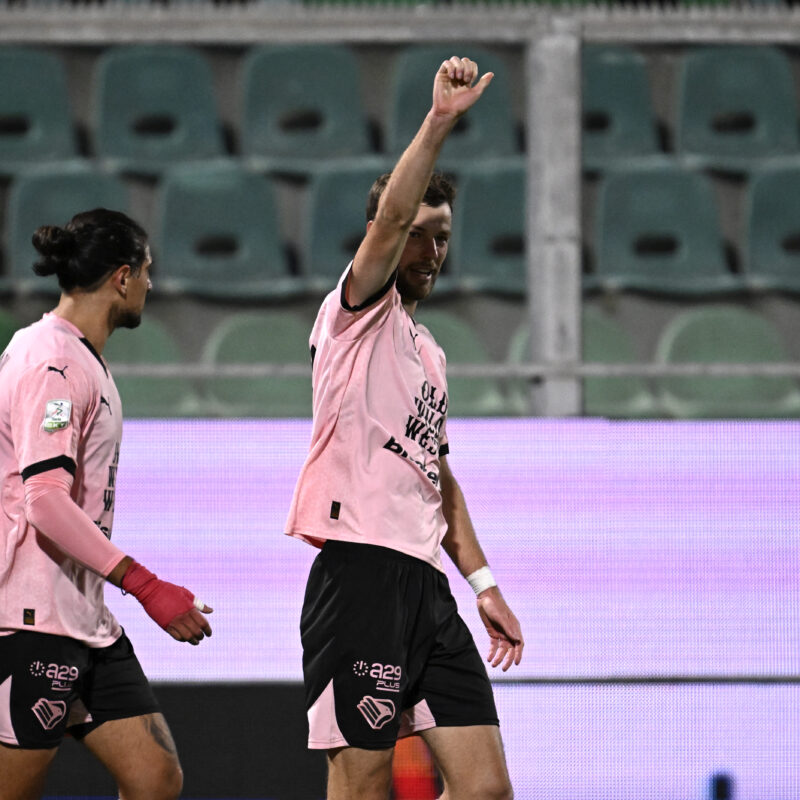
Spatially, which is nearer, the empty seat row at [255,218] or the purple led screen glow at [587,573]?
the purple led screen glow at [587,573]

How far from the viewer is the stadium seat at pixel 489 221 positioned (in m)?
5.58

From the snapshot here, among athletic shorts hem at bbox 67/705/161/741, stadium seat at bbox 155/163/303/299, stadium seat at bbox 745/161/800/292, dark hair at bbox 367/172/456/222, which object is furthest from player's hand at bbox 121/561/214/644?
stadium seat at bbox 745/161/800/292

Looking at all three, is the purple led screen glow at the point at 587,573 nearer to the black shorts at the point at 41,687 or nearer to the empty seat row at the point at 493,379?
the empty seat row at the point at 493,379

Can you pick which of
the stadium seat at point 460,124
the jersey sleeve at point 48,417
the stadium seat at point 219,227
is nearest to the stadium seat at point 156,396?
the stadium seat at point 219,227

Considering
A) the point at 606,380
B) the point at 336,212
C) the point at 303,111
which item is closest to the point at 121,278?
the point at 606,380

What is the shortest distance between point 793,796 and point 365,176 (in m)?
3.13

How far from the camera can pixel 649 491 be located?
157 inches

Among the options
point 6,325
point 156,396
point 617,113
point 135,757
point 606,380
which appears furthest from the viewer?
point 617,113

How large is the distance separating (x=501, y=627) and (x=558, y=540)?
1145mm

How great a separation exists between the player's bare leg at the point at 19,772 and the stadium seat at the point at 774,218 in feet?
13.1

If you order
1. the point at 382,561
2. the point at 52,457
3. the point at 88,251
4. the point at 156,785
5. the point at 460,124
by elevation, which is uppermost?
the point at 460,124

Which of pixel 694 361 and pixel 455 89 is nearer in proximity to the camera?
pixel 455 89

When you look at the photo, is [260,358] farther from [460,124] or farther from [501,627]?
[501,627]

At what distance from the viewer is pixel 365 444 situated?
8.57ft
